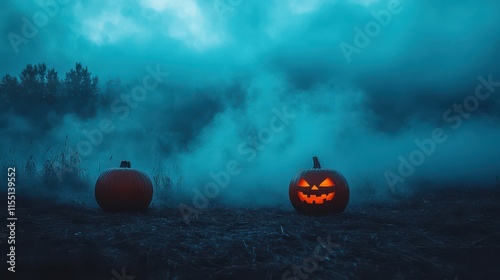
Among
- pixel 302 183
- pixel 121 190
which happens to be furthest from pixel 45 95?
pixel 302 183

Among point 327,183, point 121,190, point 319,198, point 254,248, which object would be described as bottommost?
point 254,248

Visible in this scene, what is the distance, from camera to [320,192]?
5.27 m

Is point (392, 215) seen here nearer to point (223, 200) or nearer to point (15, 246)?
point (223, 200)

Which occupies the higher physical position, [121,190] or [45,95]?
[45,95]

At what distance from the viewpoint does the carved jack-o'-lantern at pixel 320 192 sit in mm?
5305

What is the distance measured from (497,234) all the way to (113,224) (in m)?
4.19

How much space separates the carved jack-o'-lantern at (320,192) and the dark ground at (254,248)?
0.85 metres

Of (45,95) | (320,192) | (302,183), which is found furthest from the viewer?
(45,95)

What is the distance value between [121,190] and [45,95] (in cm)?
832

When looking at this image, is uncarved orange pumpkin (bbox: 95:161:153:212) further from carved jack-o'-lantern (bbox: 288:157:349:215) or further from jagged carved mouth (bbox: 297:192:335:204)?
jagged carved mouth (bbox: 297:192:335:204)

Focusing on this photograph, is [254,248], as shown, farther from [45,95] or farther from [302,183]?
[45,95]

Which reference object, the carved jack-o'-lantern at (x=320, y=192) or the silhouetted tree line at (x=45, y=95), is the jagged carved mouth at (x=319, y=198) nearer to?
the carved jack-o'-lantern at (x=320, y=192)

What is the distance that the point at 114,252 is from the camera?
9.29ft

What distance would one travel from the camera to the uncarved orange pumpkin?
5434 mm
